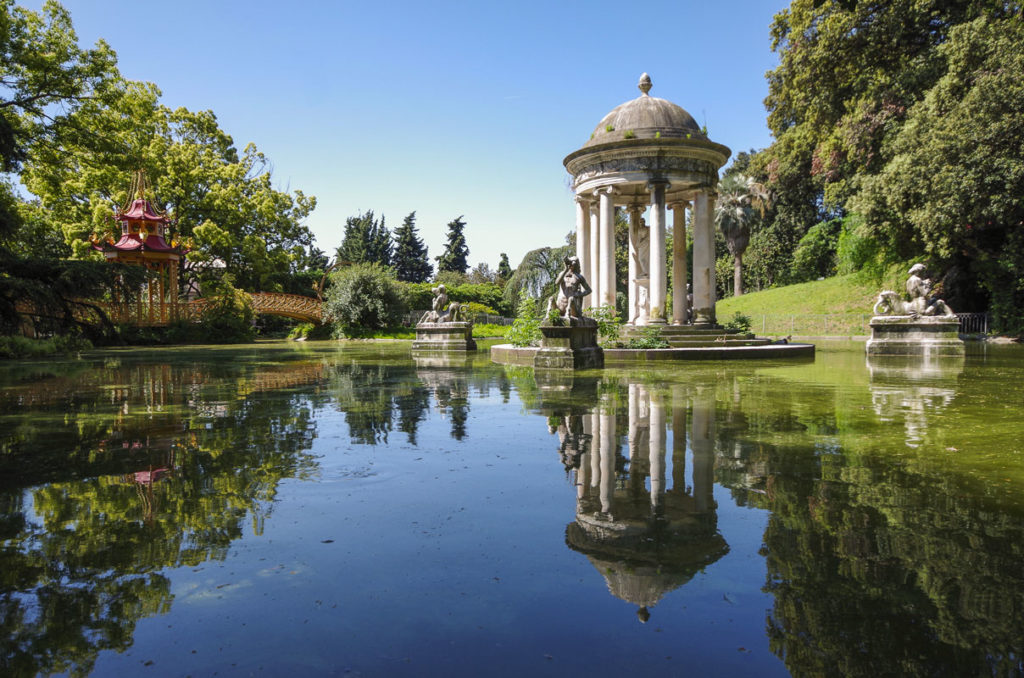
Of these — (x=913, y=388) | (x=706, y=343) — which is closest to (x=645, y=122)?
(x=706, y=343)

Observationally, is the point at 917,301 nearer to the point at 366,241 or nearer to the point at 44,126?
the point at 44,126

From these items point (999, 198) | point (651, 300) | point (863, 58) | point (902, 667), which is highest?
point (863, 58)

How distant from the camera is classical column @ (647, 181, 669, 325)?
705 inches

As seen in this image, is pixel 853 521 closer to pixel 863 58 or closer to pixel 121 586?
pixel 121 586

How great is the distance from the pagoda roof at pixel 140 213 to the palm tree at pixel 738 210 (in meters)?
38.0

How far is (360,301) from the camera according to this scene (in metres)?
36.5

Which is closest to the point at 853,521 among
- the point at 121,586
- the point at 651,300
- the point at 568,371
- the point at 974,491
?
the point at 974,491

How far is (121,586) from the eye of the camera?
103 inches

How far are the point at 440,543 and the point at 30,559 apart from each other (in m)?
1.88

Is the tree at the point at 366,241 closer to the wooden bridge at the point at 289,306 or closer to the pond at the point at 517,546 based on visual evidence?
the wooden bridge at the point at 289,306

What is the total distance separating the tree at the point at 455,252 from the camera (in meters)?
76.4

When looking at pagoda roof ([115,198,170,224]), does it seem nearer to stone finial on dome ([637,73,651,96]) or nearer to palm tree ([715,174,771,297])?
stone finial on dome ([637,73,651,96])

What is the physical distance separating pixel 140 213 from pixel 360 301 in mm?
11695

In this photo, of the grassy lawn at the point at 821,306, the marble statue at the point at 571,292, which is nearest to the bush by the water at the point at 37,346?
the marble statue at the point at 571,292
